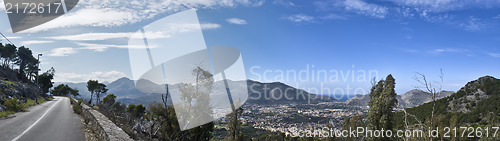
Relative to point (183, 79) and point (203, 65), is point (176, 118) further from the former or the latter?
point (203, 65)

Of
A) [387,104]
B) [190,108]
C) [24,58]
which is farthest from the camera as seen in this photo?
[24,58]

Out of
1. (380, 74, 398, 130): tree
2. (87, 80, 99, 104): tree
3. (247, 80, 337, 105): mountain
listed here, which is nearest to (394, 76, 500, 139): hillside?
(380, 74, 398, 130): tree

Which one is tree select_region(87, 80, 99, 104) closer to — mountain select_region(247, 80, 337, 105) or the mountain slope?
mountain select_region(247, 80, 337, 105)

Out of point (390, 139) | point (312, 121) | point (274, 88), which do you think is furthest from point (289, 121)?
point (274, 88)

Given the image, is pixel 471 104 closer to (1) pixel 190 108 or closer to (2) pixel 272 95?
(2) pixel 272 95

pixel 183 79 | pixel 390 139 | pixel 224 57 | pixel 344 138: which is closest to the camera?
pixel 224 57

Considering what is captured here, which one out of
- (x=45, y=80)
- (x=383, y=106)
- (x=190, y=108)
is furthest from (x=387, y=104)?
(x=45, y=80)

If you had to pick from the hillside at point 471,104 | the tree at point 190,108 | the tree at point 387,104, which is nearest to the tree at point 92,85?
the tree at point 190,108

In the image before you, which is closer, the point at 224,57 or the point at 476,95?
the point at 224,57

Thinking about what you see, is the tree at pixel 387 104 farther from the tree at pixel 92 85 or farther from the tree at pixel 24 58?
the tree at pixel 24 58
